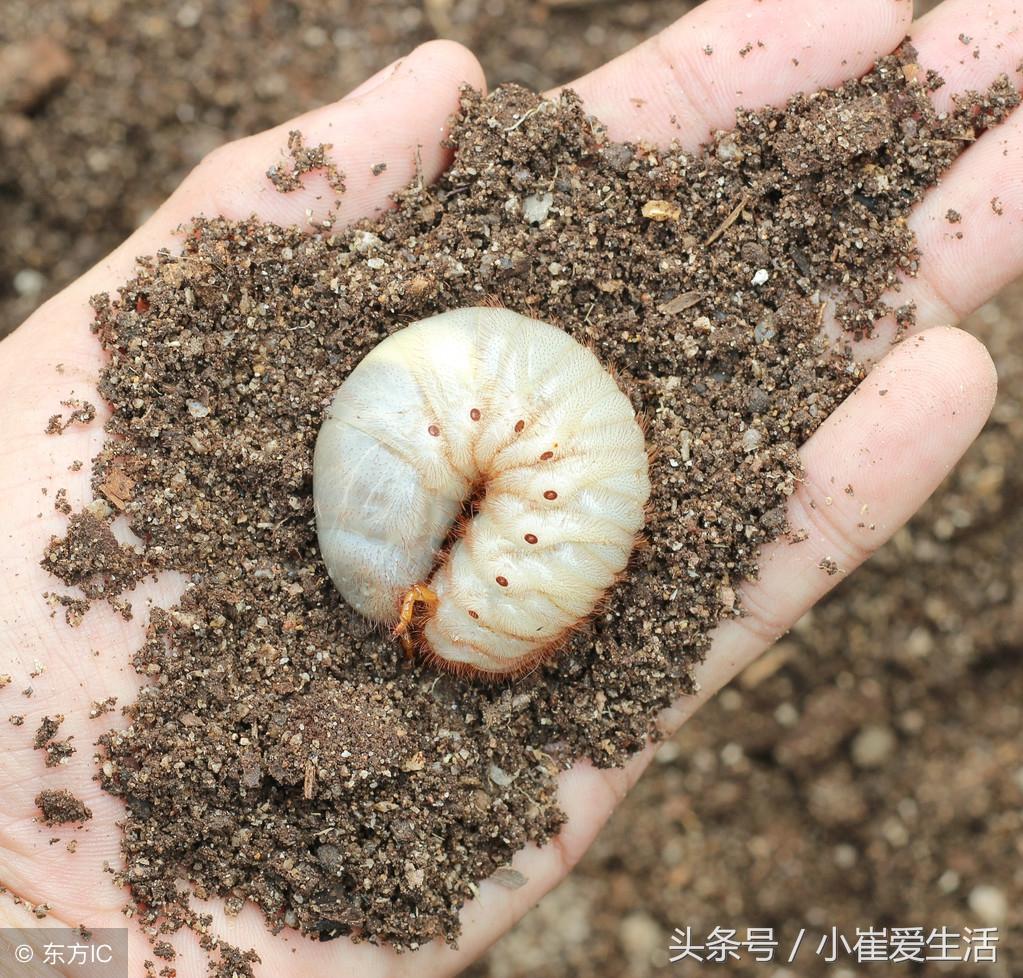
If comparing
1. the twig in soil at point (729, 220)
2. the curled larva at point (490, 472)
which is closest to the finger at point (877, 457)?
the curled larva at point (490, 472)

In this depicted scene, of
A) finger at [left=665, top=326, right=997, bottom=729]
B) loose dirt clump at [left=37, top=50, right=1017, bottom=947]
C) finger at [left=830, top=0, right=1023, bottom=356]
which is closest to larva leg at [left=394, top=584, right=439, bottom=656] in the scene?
loose dirt clump at [left=37, top=50, right=1017, bottom=947]

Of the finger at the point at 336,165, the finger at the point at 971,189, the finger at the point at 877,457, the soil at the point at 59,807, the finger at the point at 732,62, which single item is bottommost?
the finger at the point at 877,457

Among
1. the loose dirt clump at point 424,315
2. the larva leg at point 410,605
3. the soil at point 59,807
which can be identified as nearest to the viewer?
the soil at point 59,807

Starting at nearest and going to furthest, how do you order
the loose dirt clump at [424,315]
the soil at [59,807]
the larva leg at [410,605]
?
the soil at [59,807] < the loose dirt clump at [424,315] < the larva leg at [410,605]

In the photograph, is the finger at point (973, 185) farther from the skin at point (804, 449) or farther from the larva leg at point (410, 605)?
the larva leg at point (410, 605)

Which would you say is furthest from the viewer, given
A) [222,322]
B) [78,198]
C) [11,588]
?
[78,198]

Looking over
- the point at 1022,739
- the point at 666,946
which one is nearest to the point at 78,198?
the point at 666,946

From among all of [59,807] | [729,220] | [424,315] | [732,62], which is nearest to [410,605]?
[424,315]

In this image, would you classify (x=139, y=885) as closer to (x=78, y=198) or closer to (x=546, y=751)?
(x=546, y=751)
